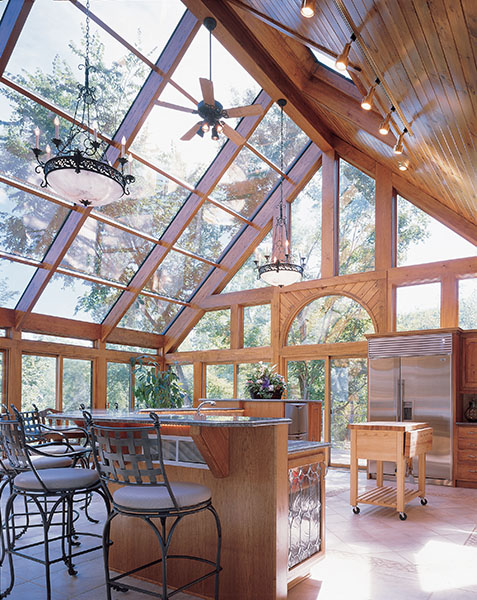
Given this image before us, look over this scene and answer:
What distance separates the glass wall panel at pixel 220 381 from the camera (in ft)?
34.2

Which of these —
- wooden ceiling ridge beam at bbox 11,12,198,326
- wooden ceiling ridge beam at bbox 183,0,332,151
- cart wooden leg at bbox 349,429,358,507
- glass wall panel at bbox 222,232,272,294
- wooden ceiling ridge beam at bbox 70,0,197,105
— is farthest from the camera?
glass wall panel at bbox 222,232,272,294

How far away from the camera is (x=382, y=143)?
7.23m

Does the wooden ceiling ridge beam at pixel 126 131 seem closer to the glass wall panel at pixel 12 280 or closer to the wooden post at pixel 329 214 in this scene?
the glass wall panel at pixel 12 280

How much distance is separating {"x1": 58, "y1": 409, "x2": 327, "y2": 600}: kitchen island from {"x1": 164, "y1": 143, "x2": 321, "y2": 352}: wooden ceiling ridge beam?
7358 millimetres

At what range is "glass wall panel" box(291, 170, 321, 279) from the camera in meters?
9.53

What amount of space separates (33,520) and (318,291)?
19.7ft

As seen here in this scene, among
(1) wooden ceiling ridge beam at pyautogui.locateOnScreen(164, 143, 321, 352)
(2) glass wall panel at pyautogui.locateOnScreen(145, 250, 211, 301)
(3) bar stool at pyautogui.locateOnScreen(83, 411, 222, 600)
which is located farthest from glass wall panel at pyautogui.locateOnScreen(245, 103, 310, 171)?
(3) bar stool at pyautogui.locateOnScreen(83, 411, 222, 600)

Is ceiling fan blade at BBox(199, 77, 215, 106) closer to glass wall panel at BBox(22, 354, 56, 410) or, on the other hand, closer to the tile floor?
the tile floor

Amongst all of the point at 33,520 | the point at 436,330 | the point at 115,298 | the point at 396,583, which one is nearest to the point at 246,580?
the point at 396,583

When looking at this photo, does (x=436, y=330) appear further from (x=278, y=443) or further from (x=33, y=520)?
(x=33, y=520)

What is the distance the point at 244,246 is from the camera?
404 inches

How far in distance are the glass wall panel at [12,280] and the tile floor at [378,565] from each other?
4262mm

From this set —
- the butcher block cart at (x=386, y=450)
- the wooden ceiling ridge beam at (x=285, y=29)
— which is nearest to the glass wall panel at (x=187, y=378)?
the butcher block cart at (x=386, y=450)

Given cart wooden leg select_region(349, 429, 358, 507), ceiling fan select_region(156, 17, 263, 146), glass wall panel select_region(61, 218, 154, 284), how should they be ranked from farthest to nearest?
glass wall panel select_region(61, 218, 154, 284) → ceiling fan select_region(156, 17, 263, 146) → cart wooden leg select_region(349, 429, 358, 507)
